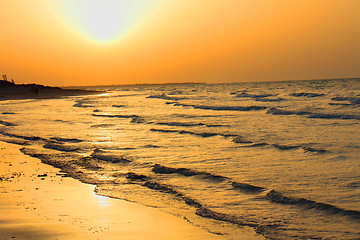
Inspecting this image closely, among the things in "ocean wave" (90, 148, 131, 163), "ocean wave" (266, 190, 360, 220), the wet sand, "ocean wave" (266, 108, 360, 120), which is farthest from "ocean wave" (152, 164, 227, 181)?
"ocean wave" (266, 108, 360, 120)

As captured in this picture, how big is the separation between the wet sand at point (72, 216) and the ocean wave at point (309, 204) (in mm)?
2219

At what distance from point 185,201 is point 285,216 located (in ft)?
7.32

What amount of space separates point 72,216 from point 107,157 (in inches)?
272

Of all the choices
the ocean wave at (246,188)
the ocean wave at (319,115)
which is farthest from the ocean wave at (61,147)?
the ocean wave at (319,115)

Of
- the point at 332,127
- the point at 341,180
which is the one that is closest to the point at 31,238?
the point at 341,180

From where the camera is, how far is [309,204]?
8.80 meters

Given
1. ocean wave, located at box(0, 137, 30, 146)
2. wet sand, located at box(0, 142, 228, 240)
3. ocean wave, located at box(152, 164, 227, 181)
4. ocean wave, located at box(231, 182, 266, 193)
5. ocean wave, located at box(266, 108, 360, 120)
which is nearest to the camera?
wet sand, located at box(0, 142, 228, 240)

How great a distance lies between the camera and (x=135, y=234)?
280 inches

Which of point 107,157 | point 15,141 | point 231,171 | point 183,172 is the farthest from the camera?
point 15,141

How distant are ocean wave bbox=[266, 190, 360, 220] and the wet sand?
2.22 metres

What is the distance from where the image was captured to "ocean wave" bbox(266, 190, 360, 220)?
8203 millimetres

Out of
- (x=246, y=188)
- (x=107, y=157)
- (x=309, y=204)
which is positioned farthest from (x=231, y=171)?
(x=107, y=157)

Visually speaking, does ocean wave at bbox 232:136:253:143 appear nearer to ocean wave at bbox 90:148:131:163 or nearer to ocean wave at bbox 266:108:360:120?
ocean wave at bbox 90:148:131:163

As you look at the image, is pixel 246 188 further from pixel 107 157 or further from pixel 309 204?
pixel 107 157
